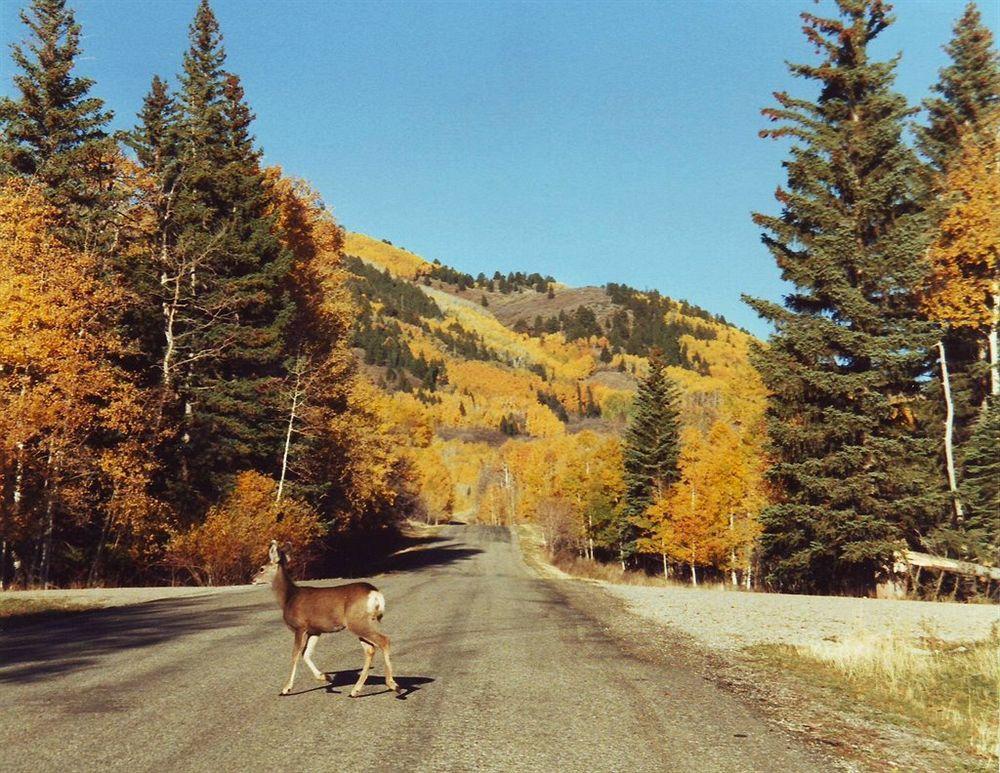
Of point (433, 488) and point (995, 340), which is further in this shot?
point (433, 488)

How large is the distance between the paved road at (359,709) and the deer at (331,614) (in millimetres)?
490

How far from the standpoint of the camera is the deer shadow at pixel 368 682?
7.21 metres

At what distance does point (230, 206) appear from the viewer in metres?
33.5

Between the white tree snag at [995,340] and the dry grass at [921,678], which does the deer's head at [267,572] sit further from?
the white tree snag at [995,340]

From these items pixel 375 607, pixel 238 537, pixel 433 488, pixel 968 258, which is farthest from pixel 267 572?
pixel 433 488

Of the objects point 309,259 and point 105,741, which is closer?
point 105,741

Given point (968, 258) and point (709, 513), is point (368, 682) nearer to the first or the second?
point (968, 258)

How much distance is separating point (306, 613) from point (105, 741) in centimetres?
204

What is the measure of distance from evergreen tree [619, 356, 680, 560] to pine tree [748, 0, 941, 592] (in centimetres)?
2424

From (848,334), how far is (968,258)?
7.75m

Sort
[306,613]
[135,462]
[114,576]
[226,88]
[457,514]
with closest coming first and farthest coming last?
[306,613] → [135,462] → [114,576] → [226,88] → [457,514]

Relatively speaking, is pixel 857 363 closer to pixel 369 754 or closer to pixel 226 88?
pixel 369 754

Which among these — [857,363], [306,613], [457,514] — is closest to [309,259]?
[857,363]

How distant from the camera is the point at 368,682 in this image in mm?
7762
